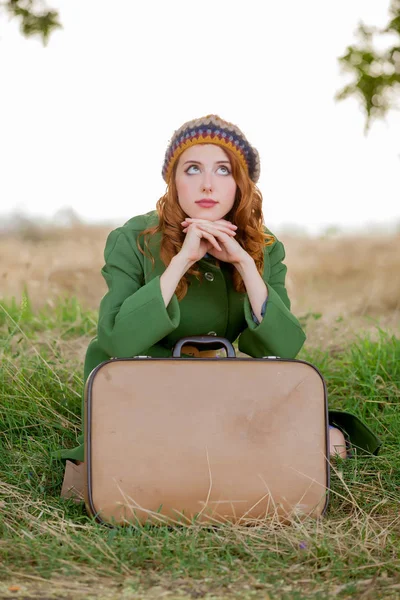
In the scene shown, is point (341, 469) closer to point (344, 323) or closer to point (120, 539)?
point (120, 539)

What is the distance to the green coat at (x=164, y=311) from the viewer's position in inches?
82.5

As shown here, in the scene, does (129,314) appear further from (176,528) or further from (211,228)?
(176,528)

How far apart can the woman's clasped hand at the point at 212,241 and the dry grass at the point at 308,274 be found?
1635 mm

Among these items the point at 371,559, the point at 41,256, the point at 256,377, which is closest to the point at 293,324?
the point at 256,377

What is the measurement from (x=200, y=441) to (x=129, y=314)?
41 cm

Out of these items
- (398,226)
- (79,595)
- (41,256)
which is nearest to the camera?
(79,595)

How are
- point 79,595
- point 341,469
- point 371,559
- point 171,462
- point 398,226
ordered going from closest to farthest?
point 79,595
point 371,559
point 171,462
point 341,469
point 398,226

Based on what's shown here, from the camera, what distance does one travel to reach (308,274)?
6.88 metres

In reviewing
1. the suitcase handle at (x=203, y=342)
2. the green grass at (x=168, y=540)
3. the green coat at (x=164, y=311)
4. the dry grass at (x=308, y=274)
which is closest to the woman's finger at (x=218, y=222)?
the green coat at (x=164, y=311)

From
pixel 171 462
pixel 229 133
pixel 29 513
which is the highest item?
pixel 229 133

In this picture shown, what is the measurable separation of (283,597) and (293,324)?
88 cm

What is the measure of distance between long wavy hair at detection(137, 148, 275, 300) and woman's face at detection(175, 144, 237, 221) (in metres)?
0.04

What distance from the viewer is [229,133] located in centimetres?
226

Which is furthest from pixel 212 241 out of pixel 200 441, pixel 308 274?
Result: pixel 308 274
